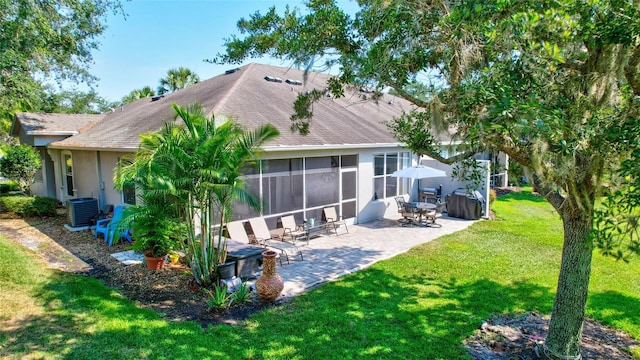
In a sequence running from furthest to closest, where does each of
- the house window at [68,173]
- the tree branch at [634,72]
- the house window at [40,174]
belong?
the house window at [40,174], the house window at [68,173], the tree branch at [634,72]

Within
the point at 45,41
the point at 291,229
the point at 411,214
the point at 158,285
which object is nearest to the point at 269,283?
the point at 158,285

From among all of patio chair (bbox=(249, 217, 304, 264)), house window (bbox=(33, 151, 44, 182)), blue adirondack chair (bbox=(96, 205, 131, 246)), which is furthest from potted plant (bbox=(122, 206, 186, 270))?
house window (bbox=(33, 151, 44, 182))

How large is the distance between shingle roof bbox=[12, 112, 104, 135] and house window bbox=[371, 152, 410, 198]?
1368 centimetres

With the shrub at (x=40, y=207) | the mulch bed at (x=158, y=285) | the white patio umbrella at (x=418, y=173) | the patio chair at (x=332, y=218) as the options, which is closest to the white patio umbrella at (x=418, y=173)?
the white patio umbrella at (x=418, y=173)

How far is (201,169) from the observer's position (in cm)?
734

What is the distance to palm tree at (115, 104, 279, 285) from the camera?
24.1 feet

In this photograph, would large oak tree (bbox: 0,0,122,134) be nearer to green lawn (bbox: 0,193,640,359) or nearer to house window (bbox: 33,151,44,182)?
house window (bbox: 33,151,44,182)

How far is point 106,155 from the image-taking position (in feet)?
45.0

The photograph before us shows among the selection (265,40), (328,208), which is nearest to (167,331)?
(265,40)

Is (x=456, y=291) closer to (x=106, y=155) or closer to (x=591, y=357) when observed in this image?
(x=591, y=357)

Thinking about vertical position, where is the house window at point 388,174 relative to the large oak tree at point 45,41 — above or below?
below

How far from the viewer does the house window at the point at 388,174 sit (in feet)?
51.0

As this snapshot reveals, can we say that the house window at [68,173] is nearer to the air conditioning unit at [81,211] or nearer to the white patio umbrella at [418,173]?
the air conditioning unit at [81,211]

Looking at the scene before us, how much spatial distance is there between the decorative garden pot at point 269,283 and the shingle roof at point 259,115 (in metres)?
4.20
